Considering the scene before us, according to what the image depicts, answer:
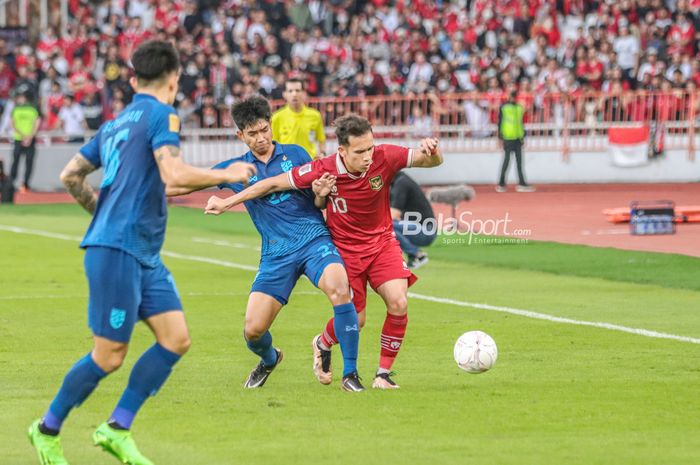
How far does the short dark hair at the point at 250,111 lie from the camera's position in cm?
910

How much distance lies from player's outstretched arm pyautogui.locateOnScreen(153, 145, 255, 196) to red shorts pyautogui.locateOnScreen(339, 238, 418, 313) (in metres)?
2.92

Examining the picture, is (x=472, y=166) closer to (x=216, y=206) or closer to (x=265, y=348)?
(x=265, y=348)

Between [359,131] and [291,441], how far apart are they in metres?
2.41

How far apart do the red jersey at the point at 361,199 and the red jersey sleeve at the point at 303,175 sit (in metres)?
0.08

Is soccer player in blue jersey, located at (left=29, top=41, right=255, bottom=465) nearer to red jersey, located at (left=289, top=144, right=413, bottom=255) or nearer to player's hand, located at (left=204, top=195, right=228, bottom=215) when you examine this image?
player's hand, located at (left=204, top=195, right=228, bottom=215)

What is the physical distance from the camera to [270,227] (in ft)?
30.6

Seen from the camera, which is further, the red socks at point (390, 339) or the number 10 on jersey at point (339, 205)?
the number 10 on jersey at point (339, 205)

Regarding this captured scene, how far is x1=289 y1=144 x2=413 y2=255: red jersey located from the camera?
9336 millimetres

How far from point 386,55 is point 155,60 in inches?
1069

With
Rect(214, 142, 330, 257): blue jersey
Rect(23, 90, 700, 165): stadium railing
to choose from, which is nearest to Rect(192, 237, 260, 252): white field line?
Rect(23, 90, 700, 165): stadium railing

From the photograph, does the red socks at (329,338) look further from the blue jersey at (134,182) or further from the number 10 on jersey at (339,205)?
the blue jersey at (134,182)

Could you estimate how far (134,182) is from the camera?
6.69 metres

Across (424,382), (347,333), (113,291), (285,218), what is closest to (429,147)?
(285,218)

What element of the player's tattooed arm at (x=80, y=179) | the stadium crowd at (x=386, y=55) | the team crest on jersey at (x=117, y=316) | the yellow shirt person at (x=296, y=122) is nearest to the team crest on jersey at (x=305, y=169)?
the player's tattooed arm at (x=80, y=179)
